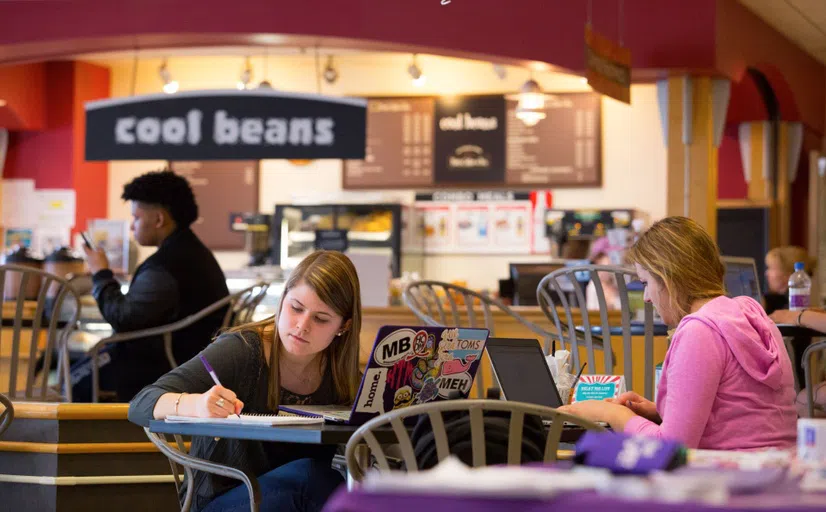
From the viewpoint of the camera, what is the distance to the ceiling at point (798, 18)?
24.1 feet

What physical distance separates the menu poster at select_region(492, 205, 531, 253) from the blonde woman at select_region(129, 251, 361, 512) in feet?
22.6

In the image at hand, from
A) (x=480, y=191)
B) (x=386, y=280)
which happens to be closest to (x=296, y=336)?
(x=386, y=280)

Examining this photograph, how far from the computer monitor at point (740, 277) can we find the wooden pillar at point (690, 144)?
2.00 m

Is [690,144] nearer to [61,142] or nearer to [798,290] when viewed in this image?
[798,290]

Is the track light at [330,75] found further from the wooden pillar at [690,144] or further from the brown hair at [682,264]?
the brown hair at [682,264]

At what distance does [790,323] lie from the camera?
3846mm

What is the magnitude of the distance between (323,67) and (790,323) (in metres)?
7.05

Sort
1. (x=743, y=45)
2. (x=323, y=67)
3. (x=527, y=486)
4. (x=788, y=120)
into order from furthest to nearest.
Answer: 1. (x=323, y=67)
2. (x=788, y=120)
3. (x=743, y=45)
4. (x=527, y=486)

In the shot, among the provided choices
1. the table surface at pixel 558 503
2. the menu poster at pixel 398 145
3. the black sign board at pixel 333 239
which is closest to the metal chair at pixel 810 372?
the table surface at pixel 558 503

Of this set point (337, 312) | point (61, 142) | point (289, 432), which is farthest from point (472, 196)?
point (289, 432)

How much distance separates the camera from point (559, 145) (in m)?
9.54

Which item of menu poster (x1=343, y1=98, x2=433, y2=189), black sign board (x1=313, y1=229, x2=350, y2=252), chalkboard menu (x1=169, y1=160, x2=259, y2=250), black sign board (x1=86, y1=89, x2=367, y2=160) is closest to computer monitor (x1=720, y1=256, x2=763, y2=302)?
black sign board (x1=86, y1=89, x2=367, y2=160)

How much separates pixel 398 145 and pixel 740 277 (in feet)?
18.7

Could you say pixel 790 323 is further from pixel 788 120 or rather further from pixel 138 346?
pixel 788 120
